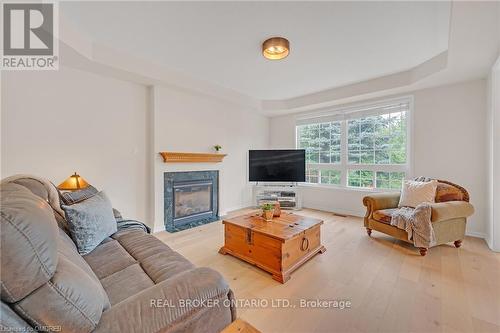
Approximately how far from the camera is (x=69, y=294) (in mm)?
732

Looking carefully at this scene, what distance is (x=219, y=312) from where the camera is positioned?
39.3 inches

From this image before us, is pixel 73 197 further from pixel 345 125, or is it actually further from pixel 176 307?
pixel 345 125

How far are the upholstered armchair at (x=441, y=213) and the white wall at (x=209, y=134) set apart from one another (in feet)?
8.98

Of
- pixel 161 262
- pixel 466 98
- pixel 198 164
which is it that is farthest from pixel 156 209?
pixel 466 98

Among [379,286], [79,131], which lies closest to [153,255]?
[379,286]

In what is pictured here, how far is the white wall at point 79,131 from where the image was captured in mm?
2562

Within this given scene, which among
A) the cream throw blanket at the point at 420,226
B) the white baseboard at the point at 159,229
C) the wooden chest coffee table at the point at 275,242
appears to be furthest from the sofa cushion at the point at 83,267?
the cream throw blanket at the point at 420,226

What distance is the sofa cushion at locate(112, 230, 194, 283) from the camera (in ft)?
4.56

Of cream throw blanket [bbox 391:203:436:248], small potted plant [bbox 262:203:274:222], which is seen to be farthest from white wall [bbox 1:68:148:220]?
cream throw blanket [bbox 391:203:436:248]

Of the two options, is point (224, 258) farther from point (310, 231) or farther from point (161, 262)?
point (161, 262)

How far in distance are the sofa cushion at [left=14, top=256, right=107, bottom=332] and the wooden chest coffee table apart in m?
1.60

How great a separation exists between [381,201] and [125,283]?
3.28 m

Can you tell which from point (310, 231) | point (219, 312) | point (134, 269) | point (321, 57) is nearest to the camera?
point (219, 312)

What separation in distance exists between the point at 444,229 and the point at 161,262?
3.17m
